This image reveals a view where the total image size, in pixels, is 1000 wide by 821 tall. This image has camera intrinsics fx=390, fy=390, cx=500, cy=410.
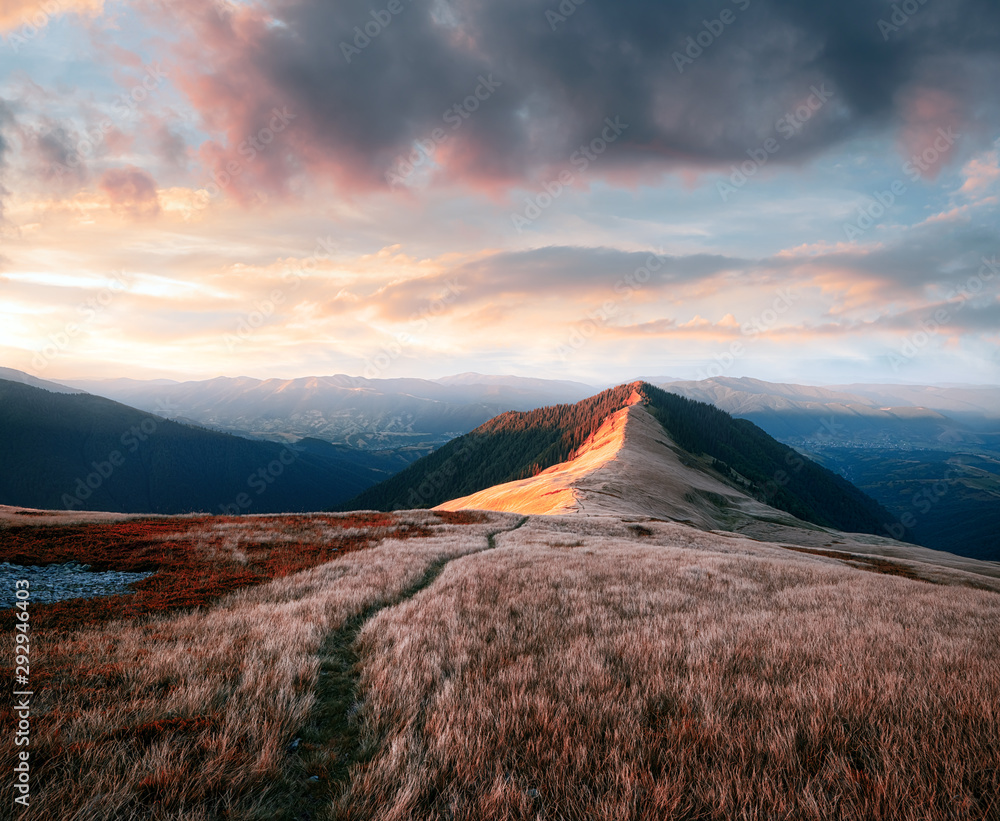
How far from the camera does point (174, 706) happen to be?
158 inches

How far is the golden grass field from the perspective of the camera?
2889mm

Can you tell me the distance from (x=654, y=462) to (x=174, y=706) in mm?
94368

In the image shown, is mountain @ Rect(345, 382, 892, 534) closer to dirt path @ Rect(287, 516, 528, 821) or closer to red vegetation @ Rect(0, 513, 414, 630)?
red vegetation @ Rect(0, 513, 414, 630)

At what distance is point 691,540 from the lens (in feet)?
103

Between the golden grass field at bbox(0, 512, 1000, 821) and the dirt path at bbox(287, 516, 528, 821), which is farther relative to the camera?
the dirt path at bbox(287, 516, 528, 821)

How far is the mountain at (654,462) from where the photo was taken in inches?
3654

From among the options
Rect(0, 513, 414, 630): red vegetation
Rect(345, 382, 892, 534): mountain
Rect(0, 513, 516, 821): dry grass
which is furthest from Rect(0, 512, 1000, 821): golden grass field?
Rect(345, 382, 892, 534): mountain

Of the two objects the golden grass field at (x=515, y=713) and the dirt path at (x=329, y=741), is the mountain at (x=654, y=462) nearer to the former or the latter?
the golden grass field at (x=515, y=713)

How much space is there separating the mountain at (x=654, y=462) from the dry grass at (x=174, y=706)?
6789 cm

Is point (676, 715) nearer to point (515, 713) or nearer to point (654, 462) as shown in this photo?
point (515, 713)

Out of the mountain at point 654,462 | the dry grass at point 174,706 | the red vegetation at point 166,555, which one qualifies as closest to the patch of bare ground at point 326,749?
the dry grass at point 174,706

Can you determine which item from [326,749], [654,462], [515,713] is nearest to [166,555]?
[326,749]

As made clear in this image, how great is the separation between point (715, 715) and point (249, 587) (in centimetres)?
→ 1164

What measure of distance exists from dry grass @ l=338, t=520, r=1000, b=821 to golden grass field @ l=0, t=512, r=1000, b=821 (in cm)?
2
